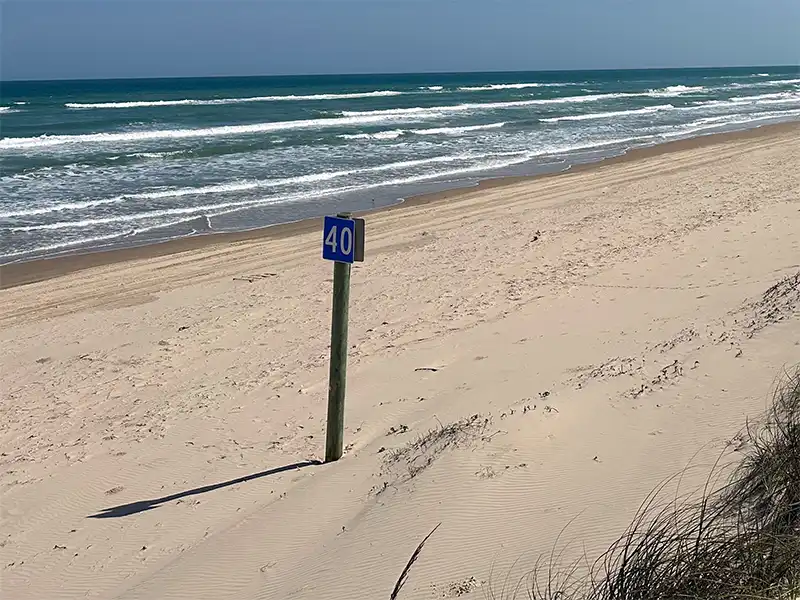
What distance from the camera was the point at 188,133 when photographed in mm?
33406

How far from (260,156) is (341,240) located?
20.6 meters

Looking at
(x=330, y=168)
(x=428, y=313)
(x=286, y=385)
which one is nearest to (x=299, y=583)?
(x=286, y=385)

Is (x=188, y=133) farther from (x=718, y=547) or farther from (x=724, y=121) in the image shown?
(x=718, y=547)

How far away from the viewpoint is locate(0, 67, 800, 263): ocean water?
16.2 meters

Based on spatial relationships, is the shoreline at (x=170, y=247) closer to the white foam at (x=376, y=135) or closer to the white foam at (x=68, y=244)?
the white foam at (x=68, y=244)

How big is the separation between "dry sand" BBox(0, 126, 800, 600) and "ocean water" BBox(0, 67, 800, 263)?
346 cm

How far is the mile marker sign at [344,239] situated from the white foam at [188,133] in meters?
26.5

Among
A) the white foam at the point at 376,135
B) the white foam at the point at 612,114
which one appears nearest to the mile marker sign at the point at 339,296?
the white foam at the point at 376,135

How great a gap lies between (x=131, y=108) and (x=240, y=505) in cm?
4984

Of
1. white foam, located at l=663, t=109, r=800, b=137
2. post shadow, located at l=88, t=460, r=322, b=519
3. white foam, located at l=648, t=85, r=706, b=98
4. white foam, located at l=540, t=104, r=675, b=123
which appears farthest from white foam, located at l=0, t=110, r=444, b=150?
white foam, located at l=648, t=85, r=706, b=98

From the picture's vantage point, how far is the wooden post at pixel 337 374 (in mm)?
5469

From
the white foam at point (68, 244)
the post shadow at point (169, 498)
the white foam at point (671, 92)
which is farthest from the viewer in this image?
the white foam at point (671, 92)

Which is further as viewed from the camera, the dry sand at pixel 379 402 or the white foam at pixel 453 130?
the white foam at pixel 453 130

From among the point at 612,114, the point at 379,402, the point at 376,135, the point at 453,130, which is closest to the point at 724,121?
the point at 612,114
